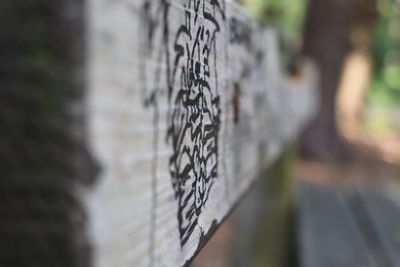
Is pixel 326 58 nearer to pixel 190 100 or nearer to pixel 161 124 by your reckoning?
pixel 190 100

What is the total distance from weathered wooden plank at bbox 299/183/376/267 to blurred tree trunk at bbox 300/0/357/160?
5.99 metres

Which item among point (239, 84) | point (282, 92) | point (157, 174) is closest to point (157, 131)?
point (157, 174)

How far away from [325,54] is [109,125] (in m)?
10.1

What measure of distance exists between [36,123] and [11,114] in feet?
0.07

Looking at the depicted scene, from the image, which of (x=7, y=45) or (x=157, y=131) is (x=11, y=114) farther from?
(x=157, y=131)

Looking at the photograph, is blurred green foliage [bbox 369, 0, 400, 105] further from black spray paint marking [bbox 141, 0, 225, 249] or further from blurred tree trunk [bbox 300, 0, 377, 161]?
black spray paint marking [bbox 141, 0, 225, 249]

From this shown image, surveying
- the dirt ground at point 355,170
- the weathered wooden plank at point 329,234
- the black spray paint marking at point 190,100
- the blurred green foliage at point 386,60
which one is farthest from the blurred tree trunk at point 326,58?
the blurred green foliage at point 386,60

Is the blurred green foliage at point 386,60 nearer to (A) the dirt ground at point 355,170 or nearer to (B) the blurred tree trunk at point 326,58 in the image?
(A) the dirt ground at point 355,170

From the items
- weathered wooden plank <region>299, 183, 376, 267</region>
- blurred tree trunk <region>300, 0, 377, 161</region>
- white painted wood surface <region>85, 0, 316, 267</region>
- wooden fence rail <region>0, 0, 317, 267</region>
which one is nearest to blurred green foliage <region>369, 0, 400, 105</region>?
blurred tree trunk <region>300, 0, 377, 161</region>

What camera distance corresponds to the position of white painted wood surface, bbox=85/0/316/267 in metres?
0.55

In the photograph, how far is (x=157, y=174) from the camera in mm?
738

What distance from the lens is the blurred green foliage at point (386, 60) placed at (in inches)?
882

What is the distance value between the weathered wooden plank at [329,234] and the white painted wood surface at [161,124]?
5.38 feet

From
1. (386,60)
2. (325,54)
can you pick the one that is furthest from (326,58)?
(386,60)
